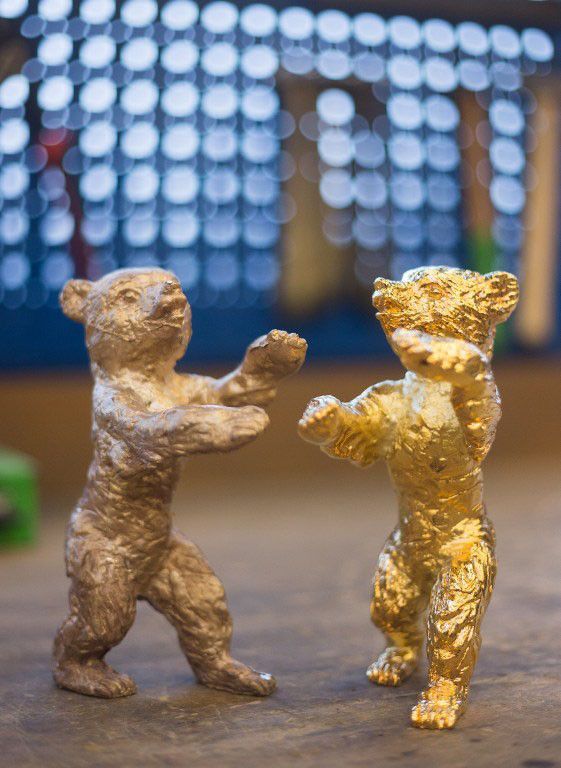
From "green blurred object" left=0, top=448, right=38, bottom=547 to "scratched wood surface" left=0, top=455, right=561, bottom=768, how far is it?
0.10 m

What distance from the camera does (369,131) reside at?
4.57 metres

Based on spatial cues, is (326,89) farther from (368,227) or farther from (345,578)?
(345,578)

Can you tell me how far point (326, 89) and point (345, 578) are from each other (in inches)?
91.2

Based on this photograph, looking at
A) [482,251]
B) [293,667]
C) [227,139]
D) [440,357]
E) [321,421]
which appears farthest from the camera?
[482,251]

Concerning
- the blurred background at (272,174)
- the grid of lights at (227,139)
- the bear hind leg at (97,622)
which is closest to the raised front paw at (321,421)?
the bear hind leg at (97,622)

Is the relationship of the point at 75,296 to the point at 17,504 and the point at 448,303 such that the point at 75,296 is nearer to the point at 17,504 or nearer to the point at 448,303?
the point at 448,303

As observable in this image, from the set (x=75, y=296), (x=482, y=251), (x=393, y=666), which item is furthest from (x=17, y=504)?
(x=482, y=251)

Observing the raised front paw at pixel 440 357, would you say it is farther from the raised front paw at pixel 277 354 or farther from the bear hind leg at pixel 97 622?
the bear hind leg at pixel 97 622

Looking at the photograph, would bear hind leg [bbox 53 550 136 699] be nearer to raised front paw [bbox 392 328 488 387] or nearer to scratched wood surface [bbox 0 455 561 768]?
scratched wood surface [bbox 0 455 561 768]

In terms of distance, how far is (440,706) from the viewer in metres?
1.72

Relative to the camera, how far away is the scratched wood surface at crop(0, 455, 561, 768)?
→ 1.65 meters

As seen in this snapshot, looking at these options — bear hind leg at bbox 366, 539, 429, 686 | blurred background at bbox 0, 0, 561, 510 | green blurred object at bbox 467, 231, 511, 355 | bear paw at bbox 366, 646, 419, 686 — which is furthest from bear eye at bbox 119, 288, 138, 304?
green blurred object at bbox 467, 231, 511, 355

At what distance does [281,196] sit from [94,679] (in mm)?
2885

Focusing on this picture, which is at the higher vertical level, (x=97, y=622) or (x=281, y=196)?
(x=281, y=196)
